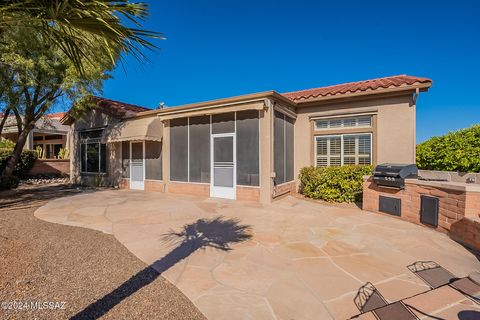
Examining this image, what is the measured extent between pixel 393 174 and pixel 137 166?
14215 millimetres

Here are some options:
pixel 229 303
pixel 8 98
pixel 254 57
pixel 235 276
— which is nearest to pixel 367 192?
pixel 235 276

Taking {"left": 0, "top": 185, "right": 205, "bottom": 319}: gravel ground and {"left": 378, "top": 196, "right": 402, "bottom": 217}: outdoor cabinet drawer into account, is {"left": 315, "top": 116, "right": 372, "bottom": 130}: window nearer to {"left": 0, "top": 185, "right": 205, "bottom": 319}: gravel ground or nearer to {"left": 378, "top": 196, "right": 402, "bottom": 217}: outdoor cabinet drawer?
{"left": 378, "top": 196, "right": 402, "bottom": 217}: outdoor cabinet drawer

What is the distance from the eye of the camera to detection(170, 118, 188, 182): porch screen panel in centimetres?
1292

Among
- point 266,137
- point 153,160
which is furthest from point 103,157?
point 266,137

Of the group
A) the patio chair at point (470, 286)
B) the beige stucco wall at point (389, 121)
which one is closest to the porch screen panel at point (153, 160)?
the beige stucco wall at point (389, 121)

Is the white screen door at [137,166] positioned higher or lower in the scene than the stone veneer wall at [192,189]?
higher

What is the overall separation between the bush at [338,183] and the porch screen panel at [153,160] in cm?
902

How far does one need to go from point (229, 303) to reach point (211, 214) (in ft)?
17.6

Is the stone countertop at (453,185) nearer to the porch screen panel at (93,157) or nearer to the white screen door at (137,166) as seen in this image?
the white screen door at (137,166)

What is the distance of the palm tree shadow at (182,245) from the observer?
3.27 meters

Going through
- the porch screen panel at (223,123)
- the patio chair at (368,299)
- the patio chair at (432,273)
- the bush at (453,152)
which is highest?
the porch screen panel at (223,123)

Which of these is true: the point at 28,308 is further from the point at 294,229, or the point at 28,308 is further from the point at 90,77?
the point at 90,77

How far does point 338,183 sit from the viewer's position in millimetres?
10758

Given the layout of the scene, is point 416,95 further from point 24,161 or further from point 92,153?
point 24,161
